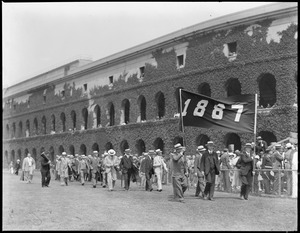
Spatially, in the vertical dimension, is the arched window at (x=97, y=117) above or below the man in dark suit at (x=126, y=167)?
above

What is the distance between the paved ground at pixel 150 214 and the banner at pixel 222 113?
2310 mm

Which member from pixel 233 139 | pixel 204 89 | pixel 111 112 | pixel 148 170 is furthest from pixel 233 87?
pixel 111 112

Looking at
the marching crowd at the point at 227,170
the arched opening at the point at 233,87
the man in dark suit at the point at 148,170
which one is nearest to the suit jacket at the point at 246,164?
the marching crowd at the point at 227,170

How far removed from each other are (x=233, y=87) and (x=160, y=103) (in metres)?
6.82

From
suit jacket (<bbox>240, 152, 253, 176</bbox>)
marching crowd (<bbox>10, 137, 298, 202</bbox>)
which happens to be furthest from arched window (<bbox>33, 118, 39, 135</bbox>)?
suit jacket (<bbox>240, 152, 253, 176</bbox>)

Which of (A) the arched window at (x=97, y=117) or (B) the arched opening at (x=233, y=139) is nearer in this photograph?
(B) the arched opening at (x=233, y=139)

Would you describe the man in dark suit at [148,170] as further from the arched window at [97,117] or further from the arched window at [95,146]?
the arched window at [97,117]

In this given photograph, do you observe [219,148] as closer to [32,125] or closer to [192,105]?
[192,105]

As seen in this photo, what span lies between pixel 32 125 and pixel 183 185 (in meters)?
38.4

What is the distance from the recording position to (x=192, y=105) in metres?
13.8

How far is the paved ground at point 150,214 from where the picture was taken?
9148mm

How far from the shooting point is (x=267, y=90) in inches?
965

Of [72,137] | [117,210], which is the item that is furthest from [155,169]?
[72,137]

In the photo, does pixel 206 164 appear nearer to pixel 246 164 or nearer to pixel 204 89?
pixel 246 164
